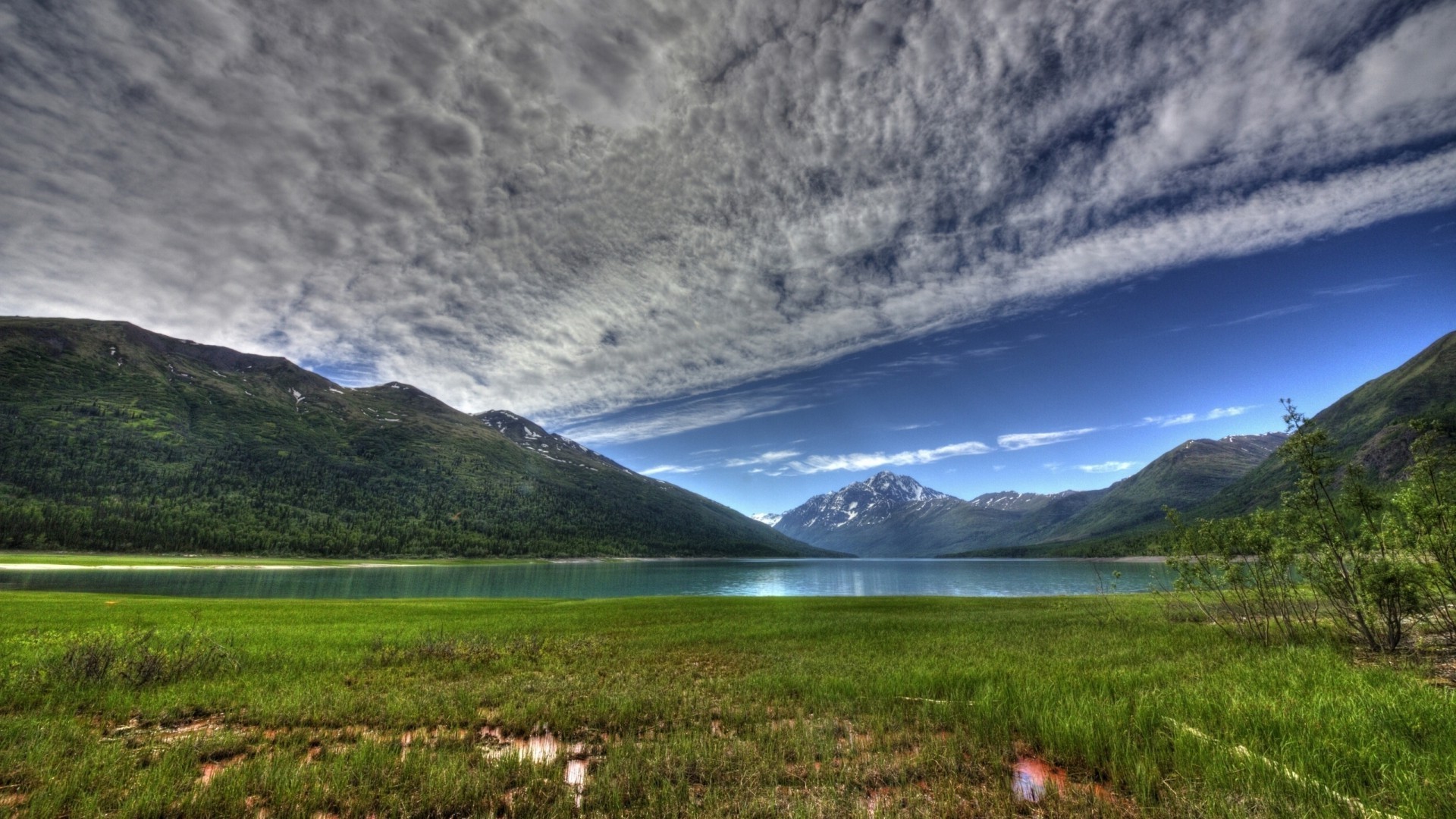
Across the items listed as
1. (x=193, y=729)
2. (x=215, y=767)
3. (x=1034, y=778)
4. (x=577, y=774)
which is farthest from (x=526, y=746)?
(x=1034, y=778)

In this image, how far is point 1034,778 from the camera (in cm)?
704

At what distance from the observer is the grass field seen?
19.9 feet

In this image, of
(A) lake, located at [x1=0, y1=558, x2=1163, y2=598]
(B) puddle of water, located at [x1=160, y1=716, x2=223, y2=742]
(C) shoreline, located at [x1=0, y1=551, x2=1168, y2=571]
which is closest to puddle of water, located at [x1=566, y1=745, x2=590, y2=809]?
(B) puddle of water, located at [x1=160, y1=716, x2=223, y2=742]

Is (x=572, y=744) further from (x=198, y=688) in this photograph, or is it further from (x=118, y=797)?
(x=198, y=688)

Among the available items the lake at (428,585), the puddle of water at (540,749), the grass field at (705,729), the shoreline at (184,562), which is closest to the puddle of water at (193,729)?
the grass field at (705,729)

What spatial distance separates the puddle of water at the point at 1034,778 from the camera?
6.46 metres

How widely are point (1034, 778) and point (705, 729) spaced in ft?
17.7

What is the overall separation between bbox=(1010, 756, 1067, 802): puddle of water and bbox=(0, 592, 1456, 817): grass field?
0.48 ft

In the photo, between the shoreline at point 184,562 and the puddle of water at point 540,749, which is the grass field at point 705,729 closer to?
the puddle of water at point 540,749

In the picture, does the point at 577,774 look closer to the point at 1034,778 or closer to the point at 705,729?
the point at 705,729

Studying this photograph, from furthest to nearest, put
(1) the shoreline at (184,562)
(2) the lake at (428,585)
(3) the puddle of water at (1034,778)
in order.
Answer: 1. (1) the shoreline at (184,562)
2. (2) the lake at (428,585)
3. (3) the puddle of water at (1034,778)

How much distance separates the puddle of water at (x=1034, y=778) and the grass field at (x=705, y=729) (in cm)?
15

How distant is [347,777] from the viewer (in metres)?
6.87

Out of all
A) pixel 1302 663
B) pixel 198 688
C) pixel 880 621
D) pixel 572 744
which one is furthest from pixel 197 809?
pixel 880 621
